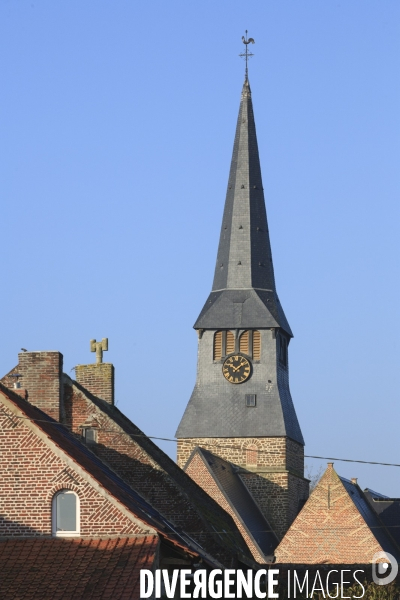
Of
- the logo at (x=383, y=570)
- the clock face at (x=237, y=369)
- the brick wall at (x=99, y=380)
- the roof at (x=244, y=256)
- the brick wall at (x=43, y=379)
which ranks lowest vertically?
the logo at (x=383, y=570)

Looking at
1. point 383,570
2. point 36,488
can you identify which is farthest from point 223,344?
point 36,488

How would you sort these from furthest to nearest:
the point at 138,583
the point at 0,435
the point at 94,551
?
the point at 0,435 → the point at 94,551 → the point at 138,583

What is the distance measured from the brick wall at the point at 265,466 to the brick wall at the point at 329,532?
1266cm

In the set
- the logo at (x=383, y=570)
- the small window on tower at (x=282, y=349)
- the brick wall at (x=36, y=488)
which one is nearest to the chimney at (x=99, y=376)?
the logo at (x=383, y=570)

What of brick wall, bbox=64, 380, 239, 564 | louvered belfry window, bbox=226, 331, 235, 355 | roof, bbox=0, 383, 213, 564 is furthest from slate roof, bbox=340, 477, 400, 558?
roof, bbox=0, 383, 213, 564

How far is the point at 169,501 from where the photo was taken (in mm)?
29641

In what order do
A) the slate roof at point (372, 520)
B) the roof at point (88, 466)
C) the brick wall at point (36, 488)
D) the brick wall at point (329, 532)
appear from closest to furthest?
the brick wall at point (36, 488)
the roof at point (88, 466)
the brick wall at point (329, 532)
the slate roof at point (372, 520)

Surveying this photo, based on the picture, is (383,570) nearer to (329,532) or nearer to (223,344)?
(329,532)

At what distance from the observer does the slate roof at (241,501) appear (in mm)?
62250

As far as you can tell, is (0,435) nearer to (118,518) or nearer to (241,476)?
(118,518)

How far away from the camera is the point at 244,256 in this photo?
73.4 meters

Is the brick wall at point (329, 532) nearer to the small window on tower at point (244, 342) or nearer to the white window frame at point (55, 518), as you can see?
the small window on tower at point (244, 342)

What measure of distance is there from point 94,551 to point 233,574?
5577 mm

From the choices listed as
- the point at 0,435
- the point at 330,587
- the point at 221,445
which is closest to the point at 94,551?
the point at 0,435
